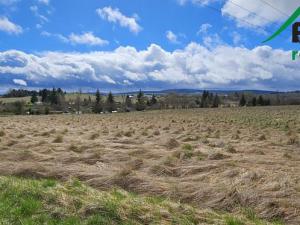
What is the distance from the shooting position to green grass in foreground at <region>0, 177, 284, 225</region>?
7.03 m

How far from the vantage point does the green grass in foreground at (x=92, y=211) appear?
7.03 meters

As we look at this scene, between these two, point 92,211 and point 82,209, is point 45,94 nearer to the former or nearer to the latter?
point 82,209

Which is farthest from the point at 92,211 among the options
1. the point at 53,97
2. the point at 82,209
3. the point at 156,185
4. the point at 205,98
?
the point at 53,97

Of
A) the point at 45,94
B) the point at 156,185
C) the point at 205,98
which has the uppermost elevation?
the point at 45,94

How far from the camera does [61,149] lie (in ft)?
51.3

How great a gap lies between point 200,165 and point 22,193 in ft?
15.8

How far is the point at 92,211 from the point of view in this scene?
24.4ft

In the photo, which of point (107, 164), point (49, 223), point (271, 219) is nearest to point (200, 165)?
point (107, 164)

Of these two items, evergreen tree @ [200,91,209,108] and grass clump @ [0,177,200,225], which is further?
evergreen tree @ [200,91,209,108]

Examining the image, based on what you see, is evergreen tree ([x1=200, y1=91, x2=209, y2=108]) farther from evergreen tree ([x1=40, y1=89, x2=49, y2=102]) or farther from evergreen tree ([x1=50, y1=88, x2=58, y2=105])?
evergreen tree ([x1=40, y1=89, x2=49, y2=102])

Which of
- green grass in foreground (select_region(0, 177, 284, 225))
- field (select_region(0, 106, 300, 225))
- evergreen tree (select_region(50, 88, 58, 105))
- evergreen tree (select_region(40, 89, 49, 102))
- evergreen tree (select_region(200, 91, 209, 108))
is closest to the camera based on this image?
green grass in foreground (select_region(0, 177, 284, 225))

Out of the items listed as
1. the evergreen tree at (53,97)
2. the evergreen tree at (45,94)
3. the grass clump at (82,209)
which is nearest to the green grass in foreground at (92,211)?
the grass clump at (82,209)

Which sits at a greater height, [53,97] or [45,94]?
[45,94]

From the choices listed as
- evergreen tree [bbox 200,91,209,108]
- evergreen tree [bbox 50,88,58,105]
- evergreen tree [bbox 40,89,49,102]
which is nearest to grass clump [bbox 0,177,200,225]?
evergreen tree [bbox 200,91,209,108]
